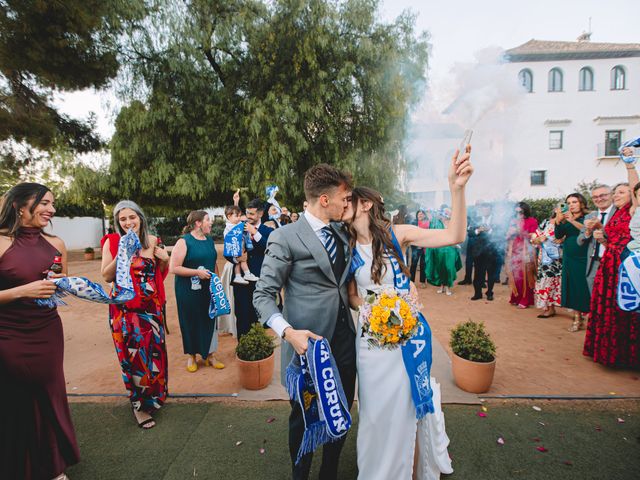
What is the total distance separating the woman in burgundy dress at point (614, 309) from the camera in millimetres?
4289

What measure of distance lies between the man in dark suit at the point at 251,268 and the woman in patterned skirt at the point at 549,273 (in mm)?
5756

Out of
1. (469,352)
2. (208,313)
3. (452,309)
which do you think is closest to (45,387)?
(208,313)

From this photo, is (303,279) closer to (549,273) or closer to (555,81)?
(549,273)

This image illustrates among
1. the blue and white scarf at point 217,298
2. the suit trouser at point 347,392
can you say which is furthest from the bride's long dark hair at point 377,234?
the blue and white scarf at point 217,298

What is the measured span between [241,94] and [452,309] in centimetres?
1048

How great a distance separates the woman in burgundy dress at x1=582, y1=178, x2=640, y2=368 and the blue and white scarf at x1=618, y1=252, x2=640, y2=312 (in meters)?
2.07

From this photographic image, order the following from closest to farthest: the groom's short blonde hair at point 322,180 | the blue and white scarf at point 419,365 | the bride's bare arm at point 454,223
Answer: the bride's bare arm at point 454,223
the blue and white scarf at point 419,365
the groom's short blonde hair at point 322,180

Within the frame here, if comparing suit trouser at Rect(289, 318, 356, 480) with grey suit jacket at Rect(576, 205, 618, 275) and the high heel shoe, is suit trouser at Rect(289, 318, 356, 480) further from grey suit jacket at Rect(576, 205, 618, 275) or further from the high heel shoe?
the high heel shoe

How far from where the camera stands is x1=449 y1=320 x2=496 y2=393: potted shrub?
3.86 m

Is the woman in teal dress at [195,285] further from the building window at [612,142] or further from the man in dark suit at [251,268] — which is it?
the building window at [612,142]

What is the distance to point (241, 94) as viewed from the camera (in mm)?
12656

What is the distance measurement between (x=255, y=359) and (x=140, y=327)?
134 cm

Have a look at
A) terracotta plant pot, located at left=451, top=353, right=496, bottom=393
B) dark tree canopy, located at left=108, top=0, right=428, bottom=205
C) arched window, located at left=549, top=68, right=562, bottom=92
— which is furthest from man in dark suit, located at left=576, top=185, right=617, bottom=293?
arched window, located at left=549, top=68, right=562, bottom=92

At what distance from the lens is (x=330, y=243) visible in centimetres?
233
